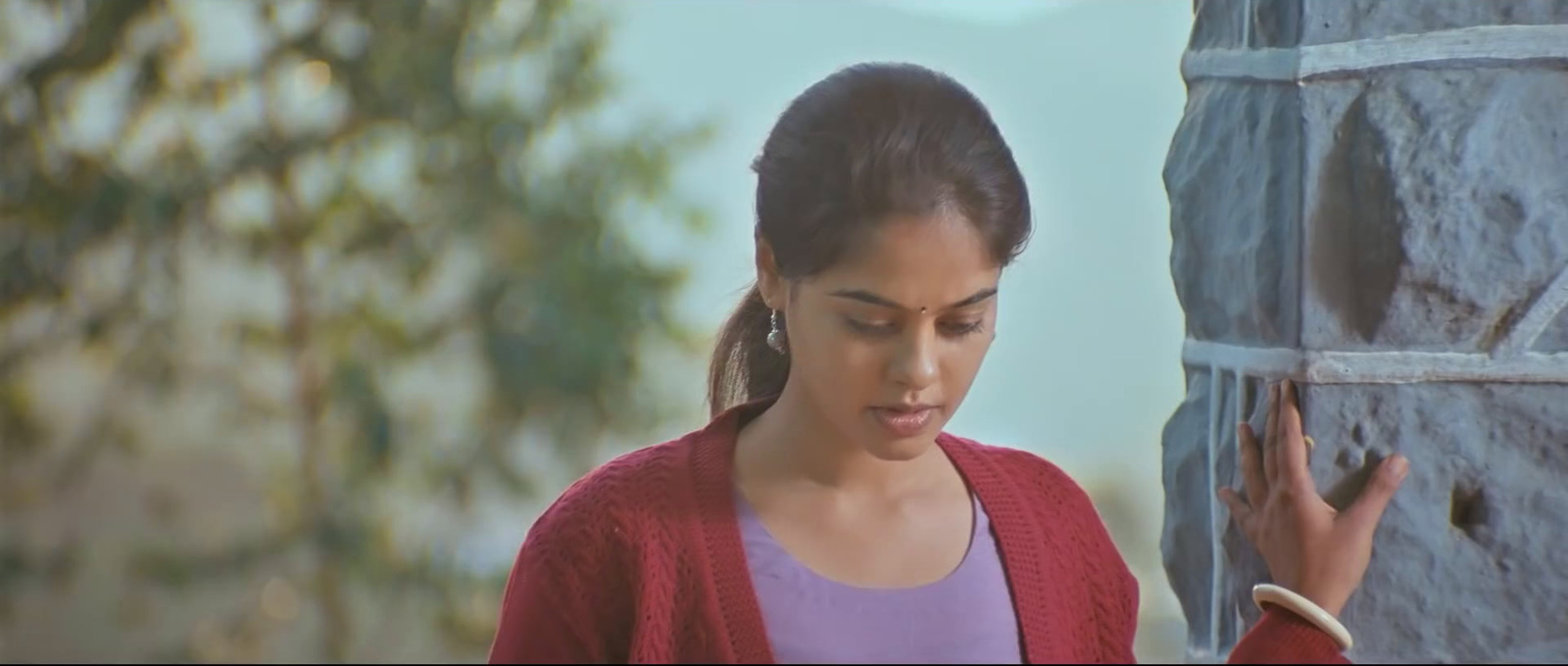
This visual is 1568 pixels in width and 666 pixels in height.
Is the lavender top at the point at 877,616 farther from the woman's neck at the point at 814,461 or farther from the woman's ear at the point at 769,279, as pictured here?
the woman's ear at the point at 769,279

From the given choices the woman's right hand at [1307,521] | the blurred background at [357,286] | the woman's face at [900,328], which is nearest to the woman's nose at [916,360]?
the woman's face at [900,328]

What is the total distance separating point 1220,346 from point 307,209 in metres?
2.29

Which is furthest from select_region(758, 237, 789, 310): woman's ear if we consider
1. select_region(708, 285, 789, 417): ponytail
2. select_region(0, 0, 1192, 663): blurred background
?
select_region(0, 0, 1192, 663): blurred background

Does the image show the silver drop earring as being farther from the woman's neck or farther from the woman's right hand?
the woman's right hand

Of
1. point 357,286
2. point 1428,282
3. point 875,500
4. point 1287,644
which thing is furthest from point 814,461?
point 357,286

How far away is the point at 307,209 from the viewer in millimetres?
3225

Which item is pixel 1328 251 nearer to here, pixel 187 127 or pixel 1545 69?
pixel 1545 69

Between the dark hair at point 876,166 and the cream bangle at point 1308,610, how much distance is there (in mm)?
Result: 341

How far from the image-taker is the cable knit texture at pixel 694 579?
1.20 metres

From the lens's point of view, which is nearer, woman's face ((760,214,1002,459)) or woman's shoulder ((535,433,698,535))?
woman's face ((760,214,1002,459))

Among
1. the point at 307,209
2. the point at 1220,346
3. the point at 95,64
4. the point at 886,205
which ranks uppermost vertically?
the point at 95,64

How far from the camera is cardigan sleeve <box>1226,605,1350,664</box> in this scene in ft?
4.00

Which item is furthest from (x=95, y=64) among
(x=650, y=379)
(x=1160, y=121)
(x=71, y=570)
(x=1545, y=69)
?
(x=1545, y=69)

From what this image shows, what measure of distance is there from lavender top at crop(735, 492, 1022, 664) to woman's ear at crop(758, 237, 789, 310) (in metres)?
0.18
